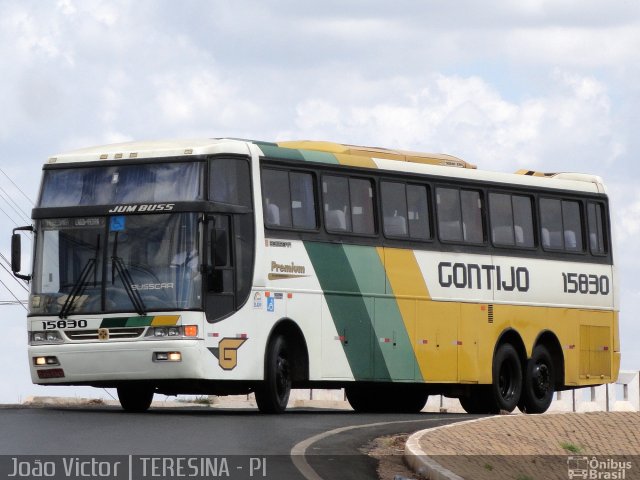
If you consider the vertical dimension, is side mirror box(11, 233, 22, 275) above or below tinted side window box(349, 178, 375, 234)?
below

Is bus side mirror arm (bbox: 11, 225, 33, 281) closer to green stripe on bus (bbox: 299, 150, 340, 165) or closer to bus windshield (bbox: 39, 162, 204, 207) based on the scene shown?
bus windshield (bbox: 39, 162, 204, 207)

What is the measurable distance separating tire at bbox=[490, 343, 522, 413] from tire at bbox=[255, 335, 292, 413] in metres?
4.97

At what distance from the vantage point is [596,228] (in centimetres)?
3008

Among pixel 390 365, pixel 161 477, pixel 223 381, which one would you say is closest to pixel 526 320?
pixel 390 365

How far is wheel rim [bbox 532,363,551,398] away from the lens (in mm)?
28578

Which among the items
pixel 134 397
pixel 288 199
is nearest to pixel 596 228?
pixel 288 199

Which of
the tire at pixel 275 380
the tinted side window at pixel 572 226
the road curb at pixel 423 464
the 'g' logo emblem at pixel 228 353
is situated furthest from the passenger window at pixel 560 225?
the road curb at pixel 423 464

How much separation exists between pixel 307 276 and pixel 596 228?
781cm

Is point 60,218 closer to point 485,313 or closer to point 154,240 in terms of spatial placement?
point 154,240

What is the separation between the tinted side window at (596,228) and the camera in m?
29.9

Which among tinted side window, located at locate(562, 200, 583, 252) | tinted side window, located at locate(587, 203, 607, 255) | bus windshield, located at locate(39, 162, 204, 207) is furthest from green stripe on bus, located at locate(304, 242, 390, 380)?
tinted side window, located at locate(587, 203, 607, 255)

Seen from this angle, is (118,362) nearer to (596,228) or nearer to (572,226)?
(572,226)

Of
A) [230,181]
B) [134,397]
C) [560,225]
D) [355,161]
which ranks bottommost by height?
[134,397]

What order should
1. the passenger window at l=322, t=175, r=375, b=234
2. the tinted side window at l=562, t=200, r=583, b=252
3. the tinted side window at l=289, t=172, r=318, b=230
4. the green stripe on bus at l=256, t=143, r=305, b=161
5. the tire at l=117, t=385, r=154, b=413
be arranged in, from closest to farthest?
the green stripe on bus at l=256, t=143, r=305, b=161 < the tinted side window at l=289, t=172, r=318, b=230 < the tire at l=117, t=385, r=154, b=413 < the passenger window at l=322, t=175, r=375, b=234 < the tinted side window at l=562, t=200, r=583, b=252
